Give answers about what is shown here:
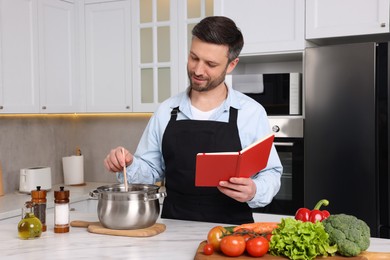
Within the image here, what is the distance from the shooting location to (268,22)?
3.39 m

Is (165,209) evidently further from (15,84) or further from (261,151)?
(15,84)

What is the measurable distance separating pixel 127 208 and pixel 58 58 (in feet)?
7.81

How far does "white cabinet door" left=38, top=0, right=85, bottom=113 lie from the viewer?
383 centimetres

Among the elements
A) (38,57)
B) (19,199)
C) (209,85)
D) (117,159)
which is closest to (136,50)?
(38,57)

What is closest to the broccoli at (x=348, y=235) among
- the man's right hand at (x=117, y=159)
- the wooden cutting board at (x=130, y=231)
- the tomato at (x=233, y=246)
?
the tomato at (x=233, y=246)

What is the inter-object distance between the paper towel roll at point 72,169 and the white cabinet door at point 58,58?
1.32 feet

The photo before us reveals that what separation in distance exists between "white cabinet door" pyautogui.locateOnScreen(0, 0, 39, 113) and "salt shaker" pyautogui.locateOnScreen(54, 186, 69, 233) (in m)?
1.72

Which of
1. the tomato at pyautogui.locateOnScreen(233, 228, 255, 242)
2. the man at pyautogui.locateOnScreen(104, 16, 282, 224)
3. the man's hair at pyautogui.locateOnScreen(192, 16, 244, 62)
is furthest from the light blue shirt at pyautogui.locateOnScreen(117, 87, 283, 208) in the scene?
the tomato at pyautogui.locateOnScreen(233, 228, 255, 242)

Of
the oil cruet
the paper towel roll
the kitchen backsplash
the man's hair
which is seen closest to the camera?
the oil cruet

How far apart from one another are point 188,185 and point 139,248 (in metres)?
0.59

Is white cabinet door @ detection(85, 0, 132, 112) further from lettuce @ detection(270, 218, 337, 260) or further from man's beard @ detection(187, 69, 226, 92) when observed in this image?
lettuce @ detection(270, 218, 337, 260)

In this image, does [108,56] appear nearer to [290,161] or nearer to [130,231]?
[290,161]

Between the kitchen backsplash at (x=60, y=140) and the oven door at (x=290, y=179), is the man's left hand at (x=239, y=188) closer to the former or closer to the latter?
the oven door at (x=290, y=179)

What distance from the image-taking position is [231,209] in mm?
2217
